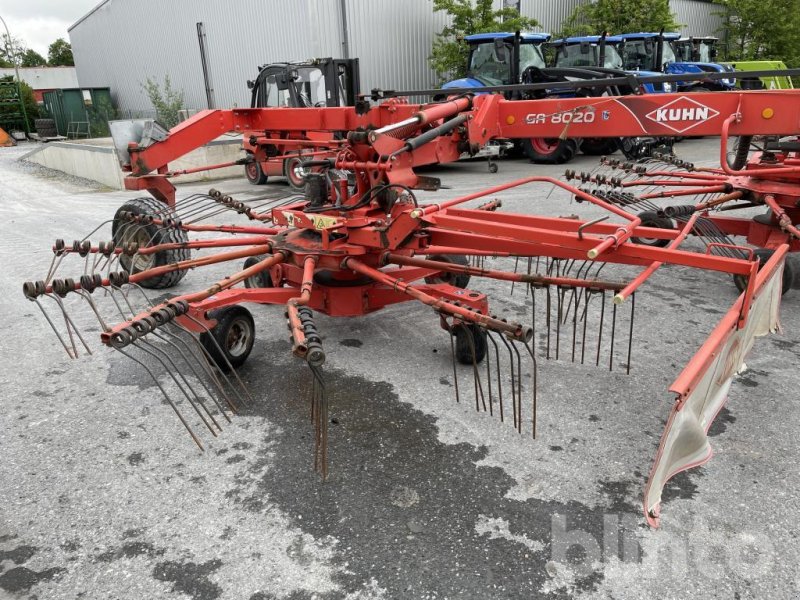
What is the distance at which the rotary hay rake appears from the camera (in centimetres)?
261

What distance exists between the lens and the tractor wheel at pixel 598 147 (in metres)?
13.5

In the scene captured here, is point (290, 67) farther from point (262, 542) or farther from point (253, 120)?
point (262, 542)

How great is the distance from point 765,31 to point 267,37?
1861cm

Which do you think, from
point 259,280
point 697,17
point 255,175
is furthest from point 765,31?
point 259,280

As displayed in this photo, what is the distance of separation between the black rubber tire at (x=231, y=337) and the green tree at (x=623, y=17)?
1826 centimetres

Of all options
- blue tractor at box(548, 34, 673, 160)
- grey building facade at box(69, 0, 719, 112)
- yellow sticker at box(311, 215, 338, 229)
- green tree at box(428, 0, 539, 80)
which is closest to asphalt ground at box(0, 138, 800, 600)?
yellow sticker at box(311, 215, 338, 229)

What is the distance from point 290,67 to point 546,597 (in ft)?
33.5

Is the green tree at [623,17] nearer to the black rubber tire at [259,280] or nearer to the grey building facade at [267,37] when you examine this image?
the grey building facade at [267,37]

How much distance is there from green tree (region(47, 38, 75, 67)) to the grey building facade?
128ft

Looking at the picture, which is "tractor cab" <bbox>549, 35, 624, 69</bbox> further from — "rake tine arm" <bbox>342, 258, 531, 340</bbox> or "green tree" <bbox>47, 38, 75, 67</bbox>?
"green tree" <bbox>47, 38, 75, 67</bbox>

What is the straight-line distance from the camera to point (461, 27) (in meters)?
16.3

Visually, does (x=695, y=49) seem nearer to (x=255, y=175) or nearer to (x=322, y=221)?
(x=255, y=175)

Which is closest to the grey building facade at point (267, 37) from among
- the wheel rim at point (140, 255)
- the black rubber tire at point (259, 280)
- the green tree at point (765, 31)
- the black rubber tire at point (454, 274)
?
the green tree at point (765, 31)

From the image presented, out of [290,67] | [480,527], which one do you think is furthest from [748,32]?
[480,527]
